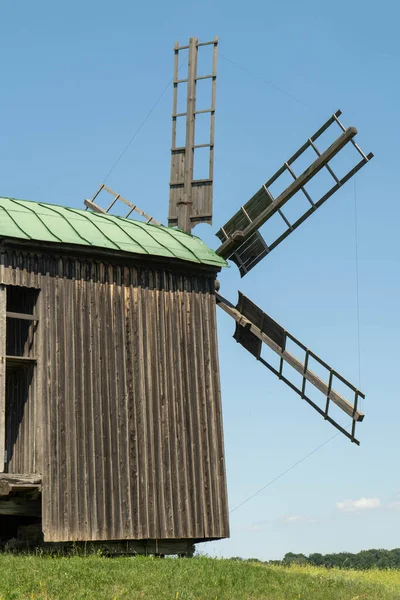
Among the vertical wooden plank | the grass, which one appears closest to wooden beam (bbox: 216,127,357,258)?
the vertical wooden plank

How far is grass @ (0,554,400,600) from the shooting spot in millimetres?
17234

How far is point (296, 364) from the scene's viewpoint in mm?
23250

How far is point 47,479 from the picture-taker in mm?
20062

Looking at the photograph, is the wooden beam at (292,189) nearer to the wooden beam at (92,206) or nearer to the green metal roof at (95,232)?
the green metal roof at (95,232)

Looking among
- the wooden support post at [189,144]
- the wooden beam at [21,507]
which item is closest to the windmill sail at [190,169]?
the wooden support post at [189,144]

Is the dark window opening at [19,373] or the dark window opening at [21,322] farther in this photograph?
the dark window opening at [21,322]

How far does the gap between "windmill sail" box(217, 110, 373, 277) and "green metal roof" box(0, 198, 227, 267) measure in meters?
1.01

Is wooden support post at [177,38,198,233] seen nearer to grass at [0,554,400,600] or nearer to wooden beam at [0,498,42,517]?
wooden beam at [0,498,42,517]

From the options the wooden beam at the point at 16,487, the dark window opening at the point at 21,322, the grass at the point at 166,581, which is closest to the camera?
the grass at the point at 166,581

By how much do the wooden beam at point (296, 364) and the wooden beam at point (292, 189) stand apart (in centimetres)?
135

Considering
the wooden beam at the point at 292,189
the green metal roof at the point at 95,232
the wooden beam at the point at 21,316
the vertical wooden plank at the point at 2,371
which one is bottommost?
the vertical wooden plank at the point at 2,371

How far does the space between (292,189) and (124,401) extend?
232 inches

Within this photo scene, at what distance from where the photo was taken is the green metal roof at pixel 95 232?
2100cm

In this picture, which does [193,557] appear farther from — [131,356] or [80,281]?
[80,281]
